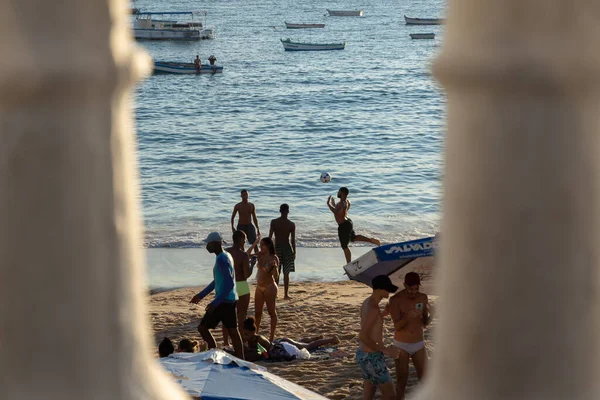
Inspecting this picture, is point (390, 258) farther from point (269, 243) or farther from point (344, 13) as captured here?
point (344, 13)

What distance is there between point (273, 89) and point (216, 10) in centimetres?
7016

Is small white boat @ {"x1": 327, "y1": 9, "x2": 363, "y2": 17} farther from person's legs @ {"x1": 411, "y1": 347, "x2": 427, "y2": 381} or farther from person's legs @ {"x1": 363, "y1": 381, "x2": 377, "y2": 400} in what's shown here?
person's legs @ {"x1": 363, "y1": 381, "x2": 377, "y2": 400}

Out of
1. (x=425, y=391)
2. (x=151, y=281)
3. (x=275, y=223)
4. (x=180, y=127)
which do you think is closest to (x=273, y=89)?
(x=180, y=127)

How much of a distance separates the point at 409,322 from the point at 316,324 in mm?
4724

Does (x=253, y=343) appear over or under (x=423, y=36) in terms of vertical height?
under

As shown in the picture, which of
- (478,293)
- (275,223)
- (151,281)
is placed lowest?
(151,281)

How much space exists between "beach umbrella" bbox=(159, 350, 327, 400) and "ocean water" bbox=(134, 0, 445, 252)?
224 inches

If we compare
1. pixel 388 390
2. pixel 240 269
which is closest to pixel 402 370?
pixel 388 390

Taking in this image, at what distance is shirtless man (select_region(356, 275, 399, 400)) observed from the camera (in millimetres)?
7371

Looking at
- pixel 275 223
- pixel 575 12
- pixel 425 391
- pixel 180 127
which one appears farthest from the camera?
pixel 180 127

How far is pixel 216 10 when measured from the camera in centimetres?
12288

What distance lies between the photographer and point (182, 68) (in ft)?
201

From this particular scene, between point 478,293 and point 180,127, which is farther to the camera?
point 180,127

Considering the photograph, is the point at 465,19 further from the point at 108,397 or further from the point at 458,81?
the point at 108,397
